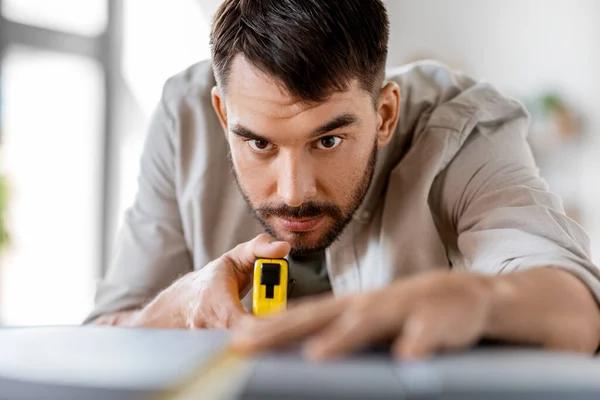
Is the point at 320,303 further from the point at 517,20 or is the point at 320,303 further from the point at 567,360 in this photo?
the point at 517,20

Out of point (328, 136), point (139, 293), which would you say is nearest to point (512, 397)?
point (328, 136)

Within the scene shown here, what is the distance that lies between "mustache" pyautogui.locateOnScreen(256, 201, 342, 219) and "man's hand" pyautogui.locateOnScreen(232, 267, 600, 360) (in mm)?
403

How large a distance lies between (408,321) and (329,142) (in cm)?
47

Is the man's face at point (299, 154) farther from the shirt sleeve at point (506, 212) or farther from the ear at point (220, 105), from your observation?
the shirt sleeve at point (506, 212)

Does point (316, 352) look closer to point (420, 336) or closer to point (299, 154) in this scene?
point (420, 336)

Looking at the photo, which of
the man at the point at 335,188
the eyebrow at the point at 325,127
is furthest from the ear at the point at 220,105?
the eyebrow at the point at 325,127

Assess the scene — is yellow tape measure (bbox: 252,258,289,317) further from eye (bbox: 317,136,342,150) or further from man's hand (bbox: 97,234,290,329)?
eye (bbox: 317,136,342,150)

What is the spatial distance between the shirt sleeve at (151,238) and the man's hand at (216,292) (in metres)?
0.24

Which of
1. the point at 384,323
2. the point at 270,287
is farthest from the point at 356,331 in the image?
the point at 270,287

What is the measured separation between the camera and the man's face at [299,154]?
82 cm

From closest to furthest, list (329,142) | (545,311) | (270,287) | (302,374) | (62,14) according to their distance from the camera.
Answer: (302,374)
(545,311)
(270,287)
(329,142)
(62,14)

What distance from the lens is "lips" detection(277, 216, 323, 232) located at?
0.88 meters

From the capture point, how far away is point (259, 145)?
87cm

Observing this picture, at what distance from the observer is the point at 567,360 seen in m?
0.40
